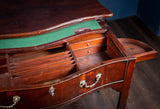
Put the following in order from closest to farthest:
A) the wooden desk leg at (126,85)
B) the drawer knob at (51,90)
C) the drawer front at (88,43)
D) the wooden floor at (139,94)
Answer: the drawer knob at (51,90)
the wooden desk leg at (126,85)
the drawer front at (88,43)
the wooden floor at (139,94)

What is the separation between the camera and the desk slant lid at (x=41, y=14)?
3.55ft

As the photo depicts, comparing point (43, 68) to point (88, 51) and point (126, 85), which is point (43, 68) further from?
point (126, 85)

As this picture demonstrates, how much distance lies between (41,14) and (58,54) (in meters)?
0.31

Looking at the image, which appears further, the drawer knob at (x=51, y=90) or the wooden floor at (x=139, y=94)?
the wooden floor at (x=139, y=94)

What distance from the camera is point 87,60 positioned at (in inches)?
46.5

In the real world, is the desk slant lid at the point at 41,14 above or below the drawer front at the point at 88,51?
above

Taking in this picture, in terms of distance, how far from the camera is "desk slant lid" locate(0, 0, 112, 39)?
1.08 meters

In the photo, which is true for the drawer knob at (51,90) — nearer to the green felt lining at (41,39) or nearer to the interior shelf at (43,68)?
the interior shelf at (43,68)

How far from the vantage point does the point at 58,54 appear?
1084mm

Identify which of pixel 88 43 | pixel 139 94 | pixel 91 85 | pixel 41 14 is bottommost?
pixel 139 94

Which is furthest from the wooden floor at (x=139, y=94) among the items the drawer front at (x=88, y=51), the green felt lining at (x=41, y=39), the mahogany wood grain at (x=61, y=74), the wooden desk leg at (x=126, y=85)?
the green felt lining at (x=41, y=39)

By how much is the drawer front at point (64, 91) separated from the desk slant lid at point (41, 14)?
1.13 feet

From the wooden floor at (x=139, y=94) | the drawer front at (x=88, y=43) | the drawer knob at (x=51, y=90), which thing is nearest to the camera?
the drawer knob at (x=51, y=90)

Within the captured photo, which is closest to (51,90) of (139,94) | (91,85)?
(91,85)
